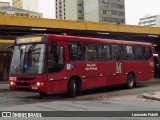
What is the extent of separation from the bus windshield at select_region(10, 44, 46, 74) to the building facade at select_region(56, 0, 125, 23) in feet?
405

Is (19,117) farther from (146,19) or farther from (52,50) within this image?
(146,19)

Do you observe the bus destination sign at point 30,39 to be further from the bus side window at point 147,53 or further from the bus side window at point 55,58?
the bus side window at point 147,53

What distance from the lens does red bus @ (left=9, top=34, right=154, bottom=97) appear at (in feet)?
56.7

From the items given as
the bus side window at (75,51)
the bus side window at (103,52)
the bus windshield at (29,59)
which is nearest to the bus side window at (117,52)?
the bus side window at (103,52)

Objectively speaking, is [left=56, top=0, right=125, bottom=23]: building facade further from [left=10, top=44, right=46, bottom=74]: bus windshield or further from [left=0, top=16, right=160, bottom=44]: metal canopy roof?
[left=10, top=44, right=46, bottom=74]: bus windshield

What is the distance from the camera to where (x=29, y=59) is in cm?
1752

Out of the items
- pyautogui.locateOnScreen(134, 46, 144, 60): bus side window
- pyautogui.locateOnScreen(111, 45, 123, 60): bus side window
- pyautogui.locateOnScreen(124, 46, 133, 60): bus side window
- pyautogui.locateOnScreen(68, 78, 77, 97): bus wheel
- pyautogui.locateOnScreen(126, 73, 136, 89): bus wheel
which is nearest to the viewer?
pyautogui.locateOnScreen(68, 78, 77, 97): bus wheel

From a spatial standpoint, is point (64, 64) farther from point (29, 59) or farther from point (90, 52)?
point (90, 52)

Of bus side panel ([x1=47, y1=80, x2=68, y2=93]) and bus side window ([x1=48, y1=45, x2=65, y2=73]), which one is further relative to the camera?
bus side window ([x1=48, y1=45, x2=65, y2=73])

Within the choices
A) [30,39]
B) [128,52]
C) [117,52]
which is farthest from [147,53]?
[30,39]

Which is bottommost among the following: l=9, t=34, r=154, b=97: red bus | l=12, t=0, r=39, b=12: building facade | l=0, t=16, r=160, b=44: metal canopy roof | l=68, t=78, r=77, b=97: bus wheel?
l=68, t=78, r=77, b=97: bus wheel

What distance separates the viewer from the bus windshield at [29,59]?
17219mm

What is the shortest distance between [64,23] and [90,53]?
1146 centimetres

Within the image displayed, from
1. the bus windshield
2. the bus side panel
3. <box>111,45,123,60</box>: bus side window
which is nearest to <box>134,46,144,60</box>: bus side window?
<box>111,45,123,60</box>: bus side window
